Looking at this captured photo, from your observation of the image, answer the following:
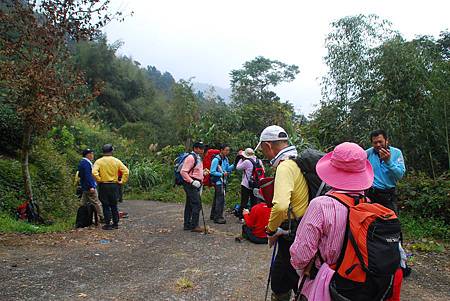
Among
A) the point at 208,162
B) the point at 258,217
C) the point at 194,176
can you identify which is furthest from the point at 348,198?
the point at 208,162

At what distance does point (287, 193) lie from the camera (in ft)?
9.15

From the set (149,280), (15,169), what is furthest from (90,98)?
(149,280)

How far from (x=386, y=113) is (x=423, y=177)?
191cm

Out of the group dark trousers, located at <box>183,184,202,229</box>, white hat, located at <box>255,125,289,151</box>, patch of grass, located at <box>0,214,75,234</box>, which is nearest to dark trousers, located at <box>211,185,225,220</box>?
dark trousers, located at <box>183,184,202,229</box>

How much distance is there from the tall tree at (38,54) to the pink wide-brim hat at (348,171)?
6.77 m

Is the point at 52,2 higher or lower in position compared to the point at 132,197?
higher

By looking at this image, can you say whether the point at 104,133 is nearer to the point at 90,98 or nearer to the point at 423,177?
the point at 90,98

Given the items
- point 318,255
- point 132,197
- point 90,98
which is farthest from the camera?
point 132,197

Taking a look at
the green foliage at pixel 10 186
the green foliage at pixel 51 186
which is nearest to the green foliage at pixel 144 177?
the green foliage at pixel 51 186

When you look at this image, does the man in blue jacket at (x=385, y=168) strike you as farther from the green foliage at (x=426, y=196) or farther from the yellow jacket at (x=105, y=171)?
the yellow jacket at (x=105, y=171)

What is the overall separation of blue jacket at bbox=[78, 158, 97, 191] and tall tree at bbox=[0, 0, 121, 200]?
1.10m

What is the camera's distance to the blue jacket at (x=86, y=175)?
8.09 m

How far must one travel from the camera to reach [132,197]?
15.6 m

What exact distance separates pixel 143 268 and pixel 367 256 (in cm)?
402
